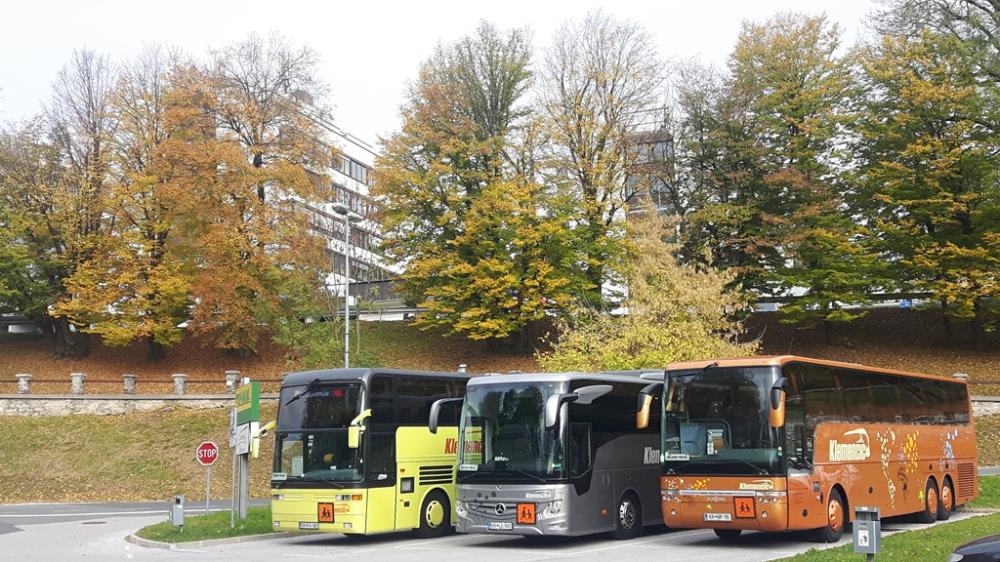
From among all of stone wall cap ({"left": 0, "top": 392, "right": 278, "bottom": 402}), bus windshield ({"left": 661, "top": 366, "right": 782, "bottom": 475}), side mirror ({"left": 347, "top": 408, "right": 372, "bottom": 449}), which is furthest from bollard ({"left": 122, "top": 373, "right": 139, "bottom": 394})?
bus windshield ({"left": 661, "top": 366, "right": 782, "bottom": 475})

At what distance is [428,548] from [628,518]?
3.98 metres

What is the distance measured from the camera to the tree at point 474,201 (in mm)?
48094

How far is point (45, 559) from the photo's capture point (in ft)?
56.9

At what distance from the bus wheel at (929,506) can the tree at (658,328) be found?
9.63m

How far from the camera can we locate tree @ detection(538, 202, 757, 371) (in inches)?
1215

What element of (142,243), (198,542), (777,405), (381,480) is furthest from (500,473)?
(142,243)

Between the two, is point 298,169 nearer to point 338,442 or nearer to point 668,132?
point 668,132

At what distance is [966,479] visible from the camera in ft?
76.4

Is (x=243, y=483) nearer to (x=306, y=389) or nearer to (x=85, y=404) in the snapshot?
(x=306, y=389)

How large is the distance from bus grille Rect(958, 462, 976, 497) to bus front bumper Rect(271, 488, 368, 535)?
13.7m

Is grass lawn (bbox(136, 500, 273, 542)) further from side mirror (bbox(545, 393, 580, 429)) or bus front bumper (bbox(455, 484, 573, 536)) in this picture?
side mirror (bbox(545, 393, 580, 429))

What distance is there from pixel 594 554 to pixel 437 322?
109 feet

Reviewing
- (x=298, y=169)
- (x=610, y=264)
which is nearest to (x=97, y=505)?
(x=298, y=169)

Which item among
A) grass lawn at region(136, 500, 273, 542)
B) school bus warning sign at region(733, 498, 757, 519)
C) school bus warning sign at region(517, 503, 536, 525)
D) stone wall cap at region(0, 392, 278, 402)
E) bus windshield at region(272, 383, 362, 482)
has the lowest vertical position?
grass lawn at region(136, 500, 273, 542)
